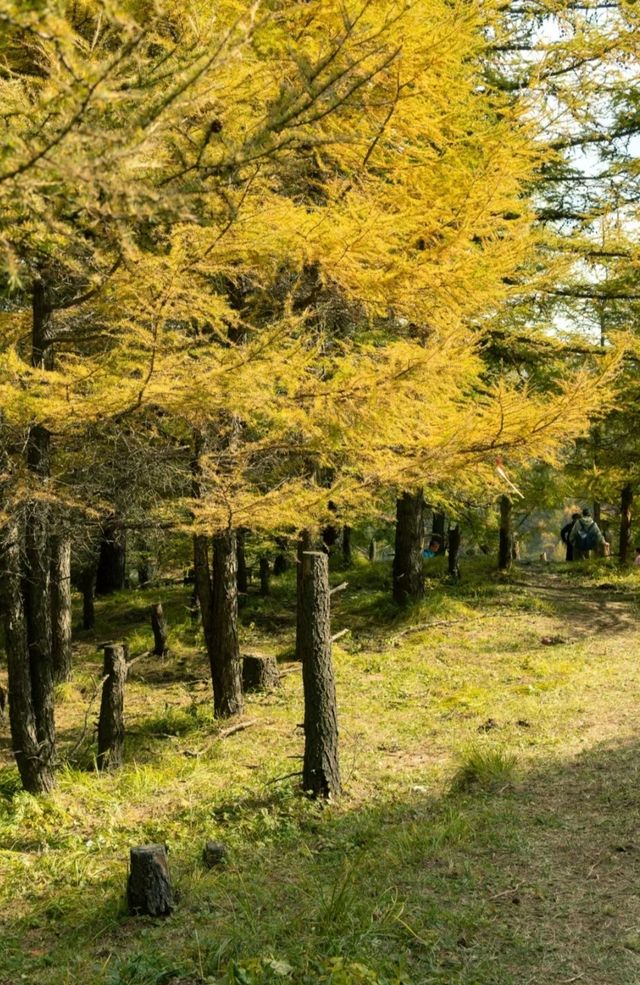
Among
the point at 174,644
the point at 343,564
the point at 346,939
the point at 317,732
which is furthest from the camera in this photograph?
the point at 343,564

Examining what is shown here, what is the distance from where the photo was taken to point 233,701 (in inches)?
383

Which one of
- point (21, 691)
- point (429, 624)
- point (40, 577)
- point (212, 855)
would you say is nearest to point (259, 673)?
point (429, 624)

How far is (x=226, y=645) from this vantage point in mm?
9695

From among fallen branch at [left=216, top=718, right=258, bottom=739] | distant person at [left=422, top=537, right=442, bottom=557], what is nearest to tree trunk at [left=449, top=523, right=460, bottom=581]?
distant person at [left=422, top=537, right=442, bottom=557]

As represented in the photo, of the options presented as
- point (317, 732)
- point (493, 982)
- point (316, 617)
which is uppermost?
point (316, 617)

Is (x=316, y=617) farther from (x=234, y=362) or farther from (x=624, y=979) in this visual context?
(x=624, y=979)

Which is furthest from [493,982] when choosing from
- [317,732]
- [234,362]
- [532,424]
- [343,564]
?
[343,564]

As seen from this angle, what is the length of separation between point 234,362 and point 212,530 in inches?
91.2

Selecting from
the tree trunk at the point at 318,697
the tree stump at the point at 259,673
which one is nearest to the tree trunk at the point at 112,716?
the tree trunk at the point at 318,697

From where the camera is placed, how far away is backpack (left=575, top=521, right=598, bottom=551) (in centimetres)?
2069

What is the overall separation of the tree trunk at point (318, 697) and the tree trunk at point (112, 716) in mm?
2386

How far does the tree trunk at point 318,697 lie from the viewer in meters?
6.95

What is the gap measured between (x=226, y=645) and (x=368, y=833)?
3.97 m

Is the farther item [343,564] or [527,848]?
[343,564]
